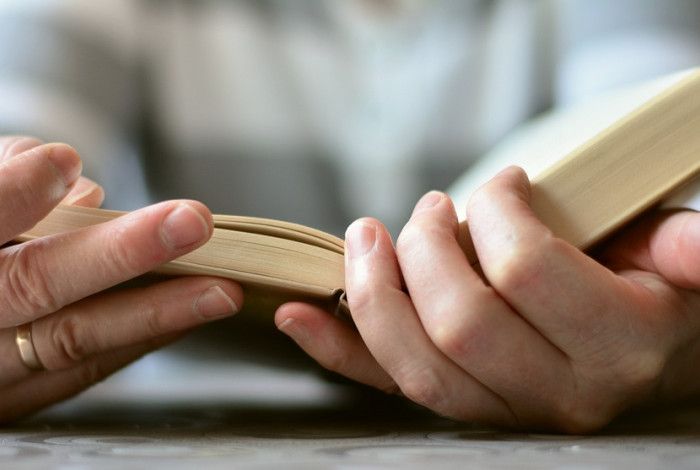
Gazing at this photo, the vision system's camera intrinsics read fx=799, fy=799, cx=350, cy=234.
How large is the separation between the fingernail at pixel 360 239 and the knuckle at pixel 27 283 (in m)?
0.19

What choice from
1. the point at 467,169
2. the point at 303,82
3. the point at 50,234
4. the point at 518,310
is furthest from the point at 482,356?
the point at 303,82

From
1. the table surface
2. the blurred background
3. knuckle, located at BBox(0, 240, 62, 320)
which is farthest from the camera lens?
the blurred background

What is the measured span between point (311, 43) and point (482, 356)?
0.70m

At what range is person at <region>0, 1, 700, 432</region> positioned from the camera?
A: 0.44m

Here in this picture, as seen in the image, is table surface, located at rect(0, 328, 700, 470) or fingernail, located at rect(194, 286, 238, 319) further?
fingernail, located at rect(194, 286, 238, 319)

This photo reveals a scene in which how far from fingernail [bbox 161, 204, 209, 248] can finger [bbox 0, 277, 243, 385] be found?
0.05 metres

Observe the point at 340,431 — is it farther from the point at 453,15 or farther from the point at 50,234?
the point at 453,15

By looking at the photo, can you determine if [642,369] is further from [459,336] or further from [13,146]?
[13,146]

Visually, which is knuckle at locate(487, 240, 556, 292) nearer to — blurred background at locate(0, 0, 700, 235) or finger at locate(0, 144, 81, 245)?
finger at locate(0, 144, 81, 245)

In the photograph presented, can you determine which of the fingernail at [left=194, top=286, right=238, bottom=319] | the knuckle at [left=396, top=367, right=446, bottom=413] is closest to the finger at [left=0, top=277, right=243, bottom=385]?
the fingernail at [left=194, top=286, right=238, bottom=319]

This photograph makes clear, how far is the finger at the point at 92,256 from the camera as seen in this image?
46cm

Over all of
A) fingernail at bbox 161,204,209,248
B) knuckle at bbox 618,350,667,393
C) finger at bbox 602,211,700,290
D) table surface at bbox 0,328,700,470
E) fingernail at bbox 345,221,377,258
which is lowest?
table surface at bbox 0,328,700,470

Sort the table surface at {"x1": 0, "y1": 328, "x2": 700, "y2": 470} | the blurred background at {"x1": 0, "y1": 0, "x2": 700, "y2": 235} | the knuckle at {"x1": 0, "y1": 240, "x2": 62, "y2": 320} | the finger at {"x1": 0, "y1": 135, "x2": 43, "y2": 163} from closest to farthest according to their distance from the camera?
1. the table surface at {"x1": 0, "y1": 328, "x2": 700, "y2": 470}
2. the knuckle at {"x1": 0, "y1": 240, "x2": 62, "y2": 320}
3. the finger at {"x1": 0, "y1": 135, "x2": 43, "y2": 163}
4. the blurred background at {"x1": 0, "y1": 0, "x2": 700, "y2": 235}

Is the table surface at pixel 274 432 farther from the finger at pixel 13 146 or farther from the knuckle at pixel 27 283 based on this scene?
the finger at pixel 13 146
